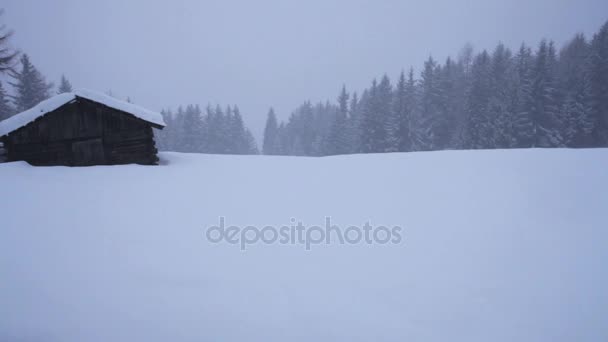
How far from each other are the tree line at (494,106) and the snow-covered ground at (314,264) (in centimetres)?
2540

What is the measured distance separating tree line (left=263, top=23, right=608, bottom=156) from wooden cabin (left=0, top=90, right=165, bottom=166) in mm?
30009

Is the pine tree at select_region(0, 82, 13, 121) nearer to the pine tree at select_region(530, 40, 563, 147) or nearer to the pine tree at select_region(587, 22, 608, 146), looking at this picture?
the pine tree at select_region(530, 40, 563, 147)

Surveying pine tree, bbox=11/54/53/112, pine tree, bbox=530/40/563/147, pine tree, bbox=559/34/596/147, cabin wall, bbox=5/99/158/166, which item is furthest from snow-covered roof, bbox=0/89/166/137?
pine tree, bbox=559/34/596/147

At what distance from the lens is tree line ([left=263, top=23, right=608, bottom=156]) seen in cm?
2714

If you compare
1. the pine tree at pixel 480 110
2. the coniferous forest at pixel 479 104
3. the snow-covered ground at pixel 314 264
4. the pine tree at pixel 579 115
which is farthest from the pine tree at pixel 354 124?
the snow-covered ground at pixel 314 264

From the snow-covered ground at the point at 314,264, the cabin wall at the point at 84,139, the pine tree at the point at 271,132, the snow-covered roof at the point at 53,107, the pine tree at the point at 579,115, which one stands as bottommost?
the snow-covered ground at the point at 314,264

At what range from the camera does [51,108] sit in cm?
1146

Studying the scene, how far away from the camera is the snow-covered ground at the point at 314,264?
11.6ft

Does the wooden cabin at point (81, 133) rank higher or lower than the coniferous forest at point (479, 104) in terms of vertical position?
lower

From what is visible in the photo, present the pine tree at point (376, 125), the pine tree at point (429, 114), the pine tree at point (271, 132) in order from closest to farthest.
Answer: the pine tree at point (429, 114), the pine tree at point (376, 125), the pine tree at point (271, 132)

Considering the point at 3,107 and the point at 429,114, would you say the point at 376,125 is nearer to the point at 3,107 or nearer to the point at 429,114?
the point at 429,114

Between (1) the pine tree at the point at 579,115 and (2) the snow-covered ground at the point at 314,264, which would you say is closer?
(2) the snow-covered ground at the point at 314,264

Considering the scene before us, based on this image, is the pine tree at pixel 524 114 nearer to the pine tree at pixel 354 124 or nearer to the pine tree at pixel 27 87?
the pine tree at pixel 354 124

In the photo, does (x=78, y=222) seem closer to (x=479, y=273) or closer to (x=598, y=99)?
(x=479, y=273)
